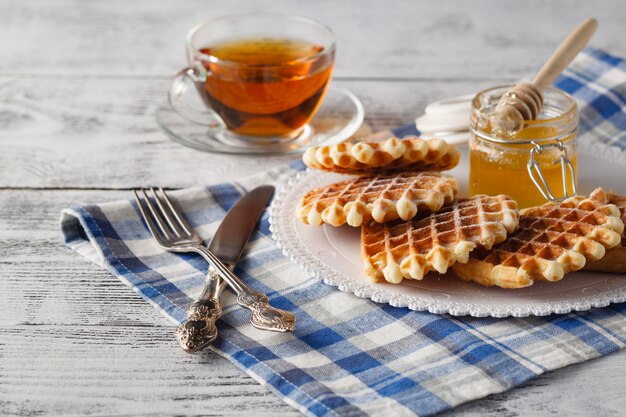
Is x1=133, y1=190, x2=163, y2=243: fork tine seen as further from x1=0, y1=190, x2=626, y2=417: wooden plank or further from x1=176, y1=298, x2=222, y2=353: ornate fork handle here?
x1=176, y1=298, x2=222, y2=353: ornate fork handle

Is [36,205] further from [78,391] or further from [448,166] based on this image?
[448,166]

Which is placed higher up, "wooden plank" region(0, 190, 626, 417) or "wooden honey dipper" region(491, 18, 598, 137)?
"wooden honey dipper" region(491, 18, 598, 137)

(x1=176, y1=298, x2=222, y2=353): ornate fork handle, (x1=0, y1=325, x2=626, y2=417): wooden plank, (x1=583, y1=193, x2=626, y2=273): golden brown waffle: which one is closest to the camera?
(x1=0, y1=325, x2=626, y2=417): wooden plank

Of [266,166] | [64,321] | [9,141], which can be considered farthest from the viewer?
[9,141]

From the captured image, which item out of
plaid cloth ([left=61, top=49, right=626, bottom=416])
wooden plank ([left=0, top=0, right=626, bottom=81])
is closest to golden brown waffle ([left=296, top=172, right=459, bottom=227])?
plaid cloth ([left=61, top=49, right=626, bottom=416])

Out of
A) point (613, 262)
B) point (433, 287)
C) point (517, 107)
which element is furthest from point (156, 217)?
point (613, 262)

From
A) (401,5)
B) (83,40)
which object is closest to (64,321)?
(83,40)

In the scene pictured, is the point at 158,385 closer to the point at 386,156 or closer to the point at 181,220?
the point at 181,220

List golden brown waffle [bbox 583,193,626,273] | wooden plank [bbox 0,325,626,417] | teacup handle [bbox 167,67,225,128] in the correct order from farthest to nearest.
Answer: teacup handle [bbox 167,67,225,128], golden brown waffle [bbox 583,193,626,273], wooden plank [bbox 0,325,626,417]

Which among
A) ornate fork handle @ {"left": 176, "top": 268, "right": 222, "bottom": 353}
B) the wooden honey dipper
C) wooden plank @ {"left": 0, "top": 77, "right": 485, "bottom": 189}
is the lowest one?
wooden plank @ {"left": 0, "top": 77, "right": 485, "bottom": 189}
